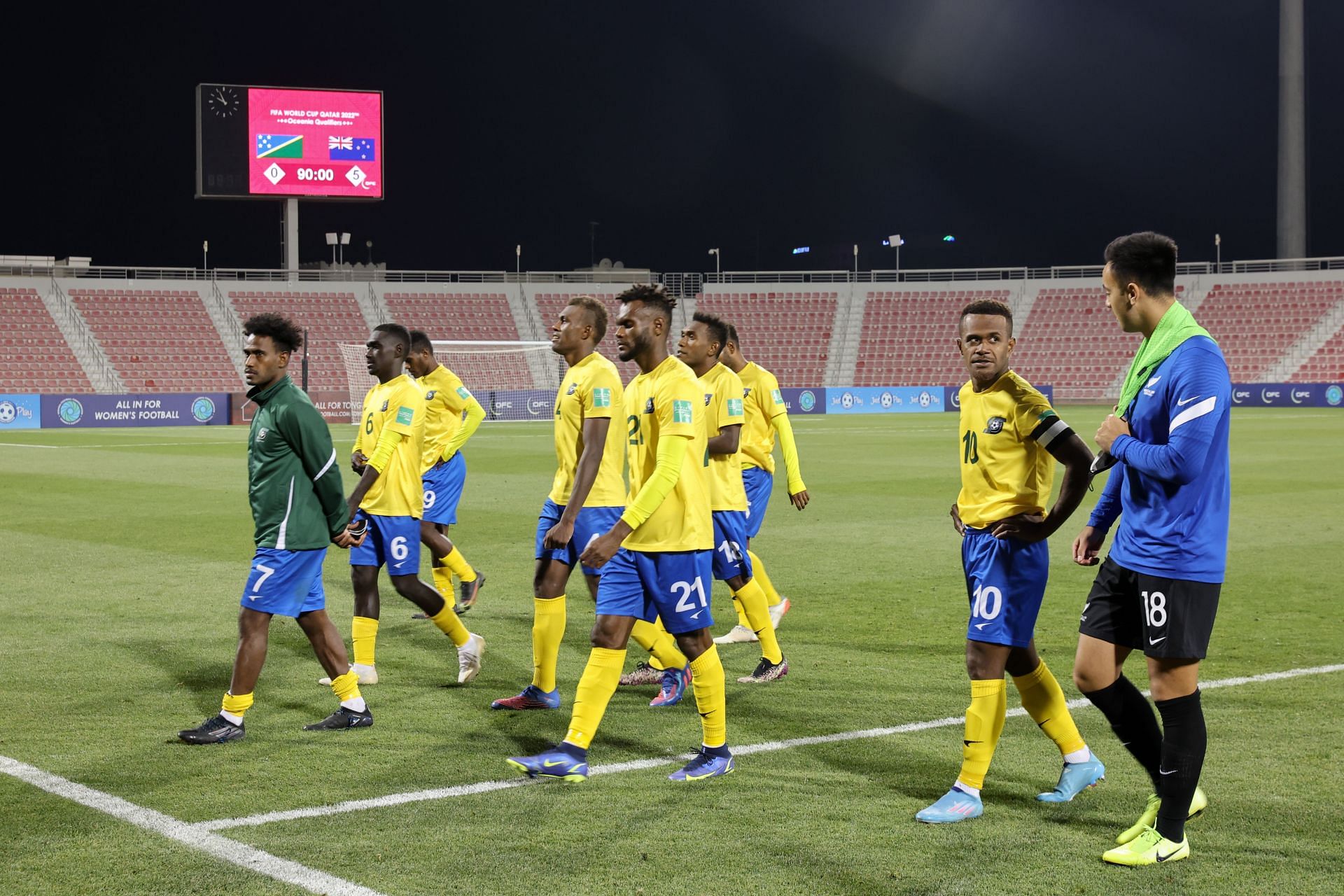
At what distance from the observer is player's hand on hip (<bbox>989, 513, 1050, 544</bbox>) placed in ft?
17.3

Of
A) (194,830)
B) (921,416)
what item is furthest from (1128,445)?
(921,416)

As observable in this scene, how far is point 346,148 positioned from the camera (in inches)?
2261

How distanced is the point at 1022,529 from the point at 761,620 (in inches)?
114

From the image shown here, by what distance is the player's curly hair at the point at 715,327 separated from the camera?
8.16 meters

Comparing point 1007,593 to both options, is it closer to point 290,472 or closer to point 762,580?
point 290,472

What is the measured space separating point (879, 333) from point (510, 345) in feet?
65.3

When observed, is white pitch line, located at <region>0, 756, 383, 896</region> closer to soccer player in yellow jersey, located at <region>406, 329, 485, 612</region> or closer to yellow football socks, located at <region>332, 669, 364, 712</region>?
yellow football socks, located at <region>332, 669, 364, 712</region>

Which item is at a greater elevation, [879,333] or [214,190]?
[214,190]

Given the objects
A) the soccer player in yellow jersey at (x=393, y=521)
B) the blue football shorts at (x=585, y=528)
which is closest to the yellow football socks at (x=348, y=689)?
the soccer player in yellow jersey at (x=393, y=521)

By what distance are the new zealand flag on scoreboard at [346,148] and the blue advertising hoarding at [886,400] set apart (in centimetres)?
2259

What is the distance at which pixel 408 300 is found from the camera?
6406 centimetres

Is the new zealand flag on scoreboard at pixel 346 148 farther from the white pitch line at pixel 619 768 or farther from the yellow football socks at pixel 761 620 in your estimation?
the white pitch line at pixel 619 768

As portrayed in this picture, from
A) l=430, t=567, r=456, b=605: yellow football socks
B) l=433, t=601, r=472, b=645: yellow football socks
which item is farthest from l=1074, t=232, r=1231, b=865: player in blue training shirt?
l=430, t=567, r=456, b=605: yellow football socks

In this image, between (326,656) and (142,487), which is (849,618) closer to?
(326,656)
